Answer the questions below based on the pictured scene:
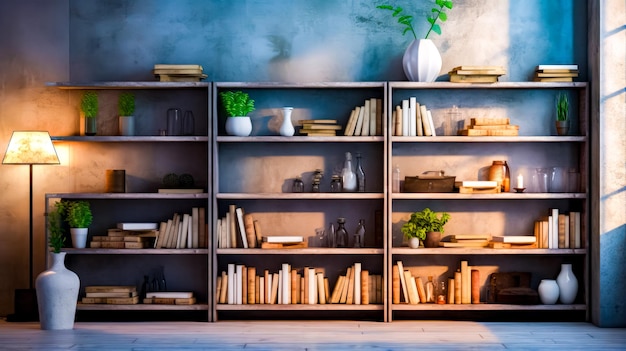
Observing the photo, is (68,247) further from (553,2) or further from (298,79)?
(553,2)

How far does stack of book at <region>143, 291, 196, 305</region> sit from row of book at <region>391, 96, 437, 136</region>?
6.99 feet

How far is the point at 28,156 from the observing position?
23.2 ft

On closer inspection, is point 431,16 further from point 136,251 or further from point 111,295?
point 111,295

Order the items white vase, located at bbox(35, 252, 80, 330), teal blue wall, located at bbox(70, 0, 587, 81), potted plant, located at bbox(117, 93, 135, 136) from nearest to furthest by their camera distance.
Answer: white vase, located at bbox(35, 252, 80, 330), potted plant, located at bbox(117, 93, 135, 136), teal blue wall, located at bbox(70, 0, 587, 81)

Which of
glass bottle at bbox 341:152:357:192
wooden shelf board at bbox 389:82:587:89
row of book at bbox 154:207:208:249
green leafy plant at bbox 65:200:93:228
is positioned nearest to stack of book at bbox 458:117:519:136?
wooden shelf board at bbox 389:82:587:89

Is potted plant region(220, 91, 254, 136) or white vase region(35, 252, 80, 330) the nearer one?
white vase region(35, 252, 80, 330)

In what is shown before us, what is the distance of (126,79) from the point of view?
24.5 ft

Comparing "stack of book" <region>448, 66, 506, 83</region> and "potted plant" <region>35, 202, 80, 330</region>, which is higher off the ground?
"stack of book" <region>448, 66, 506, 83</region>

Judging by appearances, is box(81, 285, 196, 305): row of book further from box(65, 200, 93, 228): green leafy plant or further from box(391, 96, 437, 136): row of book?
box(391, 96, 437, 136): row of book

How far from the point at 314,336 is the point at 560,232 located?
224 centimetres

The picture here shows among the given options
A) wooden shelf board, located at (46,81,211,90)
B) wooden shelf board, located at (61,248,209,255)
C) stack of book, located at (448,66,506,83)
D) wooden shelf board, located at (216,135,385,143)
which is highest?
stack of book, located at (448,66,506,83)

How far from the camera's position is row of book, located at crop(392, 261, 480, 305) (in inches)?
283

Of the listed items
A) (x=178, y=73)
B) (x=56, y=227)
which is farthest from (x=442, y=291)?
(x=56, y=227)

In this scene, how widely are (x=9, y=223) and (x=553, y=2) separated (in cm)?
492
